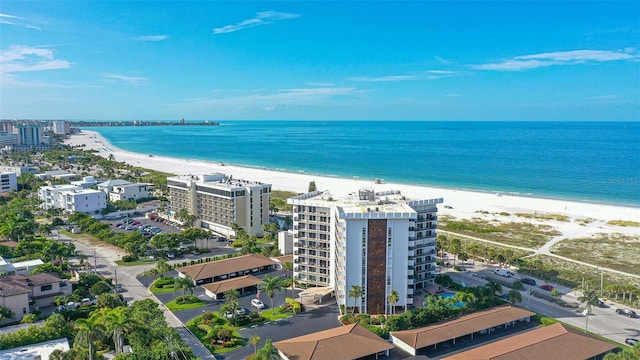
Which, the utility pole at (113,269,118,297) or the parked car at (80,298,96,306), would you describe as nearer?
the parked car at (80,298,96,306)

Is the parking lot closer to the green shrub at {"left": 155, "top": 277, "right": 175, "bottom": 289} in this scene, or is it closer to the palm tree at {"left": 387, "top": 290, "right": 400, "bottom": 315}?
the green shrub at {"left": 155, "top": 277, "right": 175, "bottom": 289}

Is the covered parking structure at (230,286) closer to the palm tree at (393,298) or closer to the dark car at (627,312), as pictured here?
Result: the palm tree at (393,298)

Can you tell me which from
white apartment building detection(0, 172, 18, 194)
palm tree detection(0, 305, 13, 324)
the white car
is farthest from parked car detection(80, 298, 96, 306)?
white apartment building detection(0, 172, 18, 194)

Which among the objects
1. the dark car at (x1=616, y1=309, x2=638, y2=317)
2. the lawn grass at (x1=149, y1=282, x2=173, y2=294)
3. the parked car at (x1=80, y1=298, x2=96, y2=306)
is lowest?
the dark car at (x1=616, y1=309, x2=638, y2=317)

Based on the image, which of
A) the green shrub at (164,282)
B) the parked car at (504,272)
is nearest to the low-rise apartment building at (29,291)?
the green shrub at (164,282)

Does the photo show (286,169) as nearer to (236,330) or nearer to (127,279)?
(127,279)
